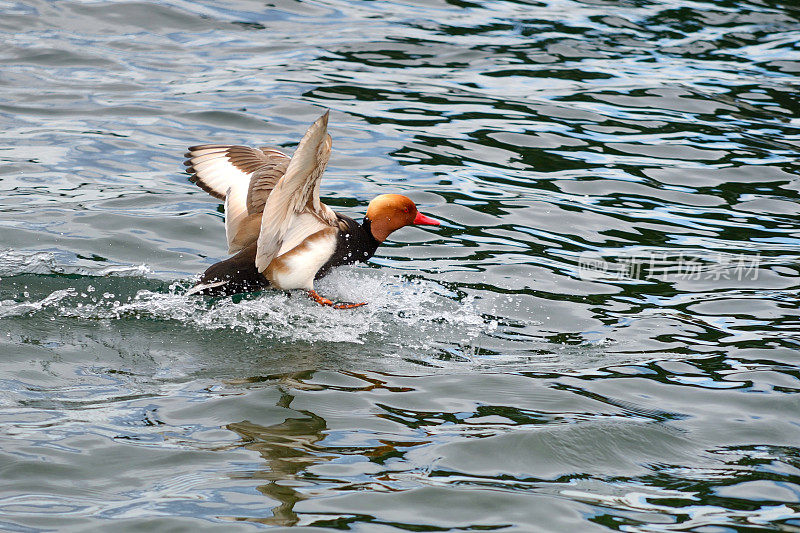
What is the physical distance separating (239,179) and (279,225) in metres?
1.19

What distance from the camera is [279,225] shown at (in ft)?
21.0

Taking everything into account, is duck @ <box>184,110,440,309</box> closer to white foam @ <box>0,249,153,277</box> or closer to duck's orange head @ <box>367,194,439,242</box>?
duck's orange head @ <box>367,194,439,242</box>

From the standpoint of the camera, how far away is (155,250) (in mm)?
7797

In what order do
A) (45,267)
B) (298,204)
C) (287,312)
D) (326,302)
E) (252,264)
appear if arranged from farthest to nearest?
(45,267)
(326,302)
(287,312)
(252,264)
(298,204)

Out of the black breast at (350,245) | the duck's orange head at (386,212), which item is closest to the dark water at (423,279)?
the black breast at (350,245)

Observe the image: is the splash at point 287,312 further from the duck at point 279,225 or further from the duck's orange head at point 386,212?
the duck's orange head at point 386,212

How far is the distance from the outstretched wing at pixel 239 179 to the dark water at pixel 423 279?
1.85ft

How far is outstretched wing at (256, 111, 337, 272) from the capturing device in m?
5.64

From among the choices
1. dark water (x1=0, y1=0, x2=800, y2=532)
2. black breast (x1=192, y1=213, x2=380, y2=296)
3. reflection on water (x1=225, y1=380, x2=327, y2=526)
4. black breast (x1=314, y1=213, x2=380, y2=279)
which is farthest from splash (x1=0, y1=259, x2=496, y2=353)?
reflection on water (x1=225, y1=380, x2=327, y2=526)

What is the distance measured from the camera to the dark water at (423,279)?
168 inches

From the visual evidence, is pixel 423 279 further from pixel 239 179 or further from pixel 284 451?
pixel 284 451

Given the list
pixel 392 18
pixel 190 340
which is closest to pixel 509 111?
pixel 392 18

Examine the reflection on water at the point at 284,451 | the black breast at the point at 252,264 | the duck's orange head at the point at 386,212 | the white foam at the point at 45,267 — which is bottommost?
the reflection on water at the point at 284,451

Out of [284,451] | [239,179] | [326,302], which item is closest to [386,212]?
[326,302]
